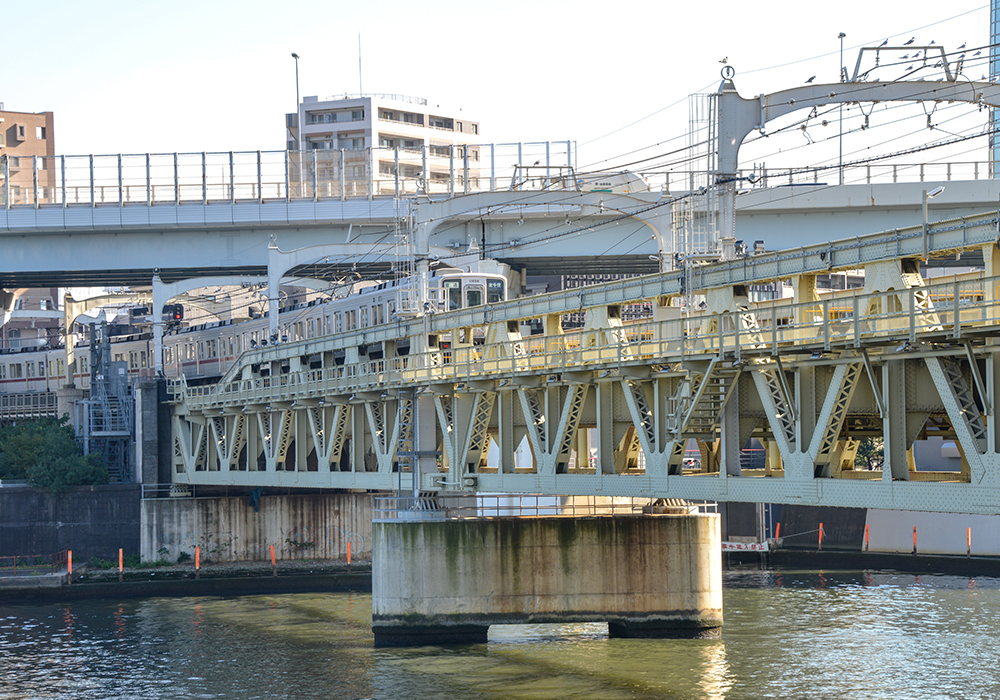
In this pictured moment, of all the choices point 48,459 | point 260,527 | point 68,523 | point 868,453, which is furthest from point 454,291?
point 868,453

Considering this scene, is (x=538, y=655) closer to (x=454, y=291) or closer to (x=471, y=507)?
(x=471, y=507)

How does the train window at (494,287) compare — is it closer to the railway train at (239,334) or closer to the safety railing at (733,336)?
the railway train at (239,334)

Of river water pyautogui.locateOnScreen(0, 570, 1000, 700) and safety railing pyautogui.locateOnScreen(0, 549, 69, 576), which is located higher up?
safety railing pyautogui.locateOnScreen(0, 549, 69, 576)

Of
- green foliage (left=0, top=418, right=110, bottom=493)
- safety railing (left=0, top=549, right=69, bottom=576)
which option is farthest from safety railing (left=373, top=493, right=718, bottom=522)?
green foliage (left=0, top=418, right=110, bottom=493)

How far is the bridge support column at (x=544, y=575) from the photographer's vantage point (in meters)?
42.8

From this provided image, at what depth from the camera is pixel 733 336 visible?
29.8 metres

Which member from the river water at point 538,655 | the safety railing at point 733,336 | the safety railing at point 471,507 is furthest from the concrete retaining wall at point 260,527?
the safety railing at point 471,507

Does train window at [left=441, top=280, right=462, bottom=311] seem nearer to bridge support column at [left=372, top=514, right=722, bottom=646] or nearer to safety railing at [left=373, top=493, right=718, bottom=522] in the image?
safety railing at [left=373, top=493, right=718, bottom=522]

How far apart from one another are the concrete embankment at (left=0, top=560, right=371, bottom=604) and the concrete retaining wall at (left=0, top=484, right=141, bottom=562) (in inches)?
142

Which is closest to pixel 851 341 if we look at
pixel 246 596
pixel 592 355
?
pixel 592 355

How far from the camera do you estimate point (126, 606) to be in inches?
2309

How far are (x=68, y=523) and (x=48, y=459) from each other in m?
4.43

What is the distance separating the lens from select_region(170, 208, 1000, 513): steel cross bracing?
24453 mm

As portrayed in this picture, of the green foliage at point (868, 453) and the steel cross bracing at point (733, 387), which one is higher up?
the steel cross bracing at point (733, 387)
